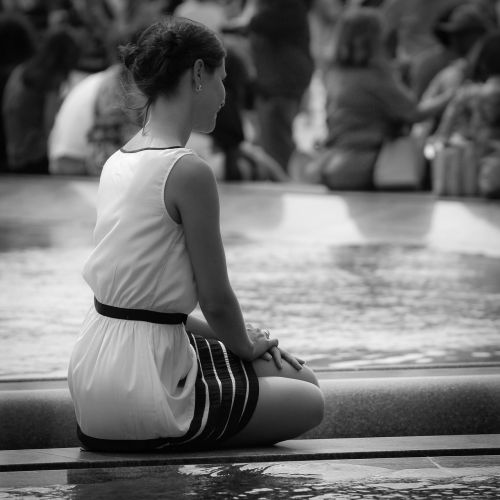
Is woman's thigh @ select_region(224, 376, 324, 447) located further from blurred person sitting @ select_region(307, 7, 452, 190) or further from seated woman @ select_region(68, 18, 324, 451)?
blurred person sitting @ select_region(307, 7, 452, 190)

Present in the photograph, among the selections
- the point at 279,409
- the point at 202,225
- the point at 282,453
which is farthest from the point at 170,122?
the point at 282,453

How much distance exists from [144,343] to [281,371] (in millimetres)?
453

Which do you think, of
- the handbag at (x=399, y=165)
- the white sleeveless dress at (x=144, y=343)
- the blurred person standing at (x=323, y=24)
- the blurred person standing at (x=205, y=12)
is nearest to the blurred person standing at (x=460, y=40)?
the handbag at (x=399, y=165)

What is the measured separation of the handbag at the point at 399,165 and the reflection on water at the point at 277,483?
7.86 metres

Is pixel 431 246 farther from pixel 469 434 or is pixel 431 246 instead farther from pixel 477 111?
pixel 469 434

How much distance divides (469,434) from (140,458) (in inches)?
46.3

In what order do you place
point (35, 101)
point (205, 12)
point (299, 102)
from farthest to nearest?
point (205, 12)
point (299, 102)
point (35, 101)

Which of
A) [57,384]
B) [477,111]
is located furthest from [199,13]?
[57,384]

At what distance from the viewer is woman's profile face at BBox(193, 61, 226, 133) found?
387cm

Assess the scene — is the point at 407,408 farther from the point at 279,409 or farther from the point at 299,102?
the point at 299,102

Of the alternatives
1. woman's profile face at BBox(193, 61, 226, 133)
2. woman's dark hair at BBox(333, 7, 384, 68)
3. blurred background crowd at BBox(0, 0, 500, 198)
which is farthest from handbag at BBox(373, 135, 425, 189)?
woman's profile face at BBox(193, 61, 226, 133)

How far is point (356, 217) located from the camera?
1022 cm

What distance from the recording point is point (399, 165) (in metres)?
11.6

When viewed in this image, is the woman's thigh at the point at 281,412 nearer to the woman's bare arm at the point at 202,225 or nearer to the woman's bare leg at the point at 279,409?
the woman's bare leg at the point at 279,409
